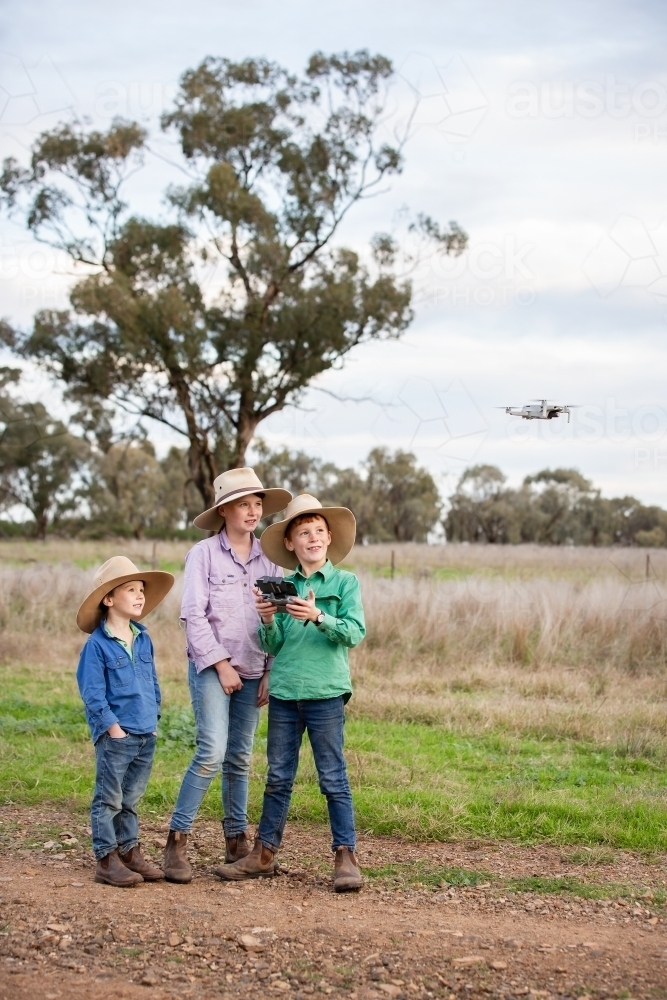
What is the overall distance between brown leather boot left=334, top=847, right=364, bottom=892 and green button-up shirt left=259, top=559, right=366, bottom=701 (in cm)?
69

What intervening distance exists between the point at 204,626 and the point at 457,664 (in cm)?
612

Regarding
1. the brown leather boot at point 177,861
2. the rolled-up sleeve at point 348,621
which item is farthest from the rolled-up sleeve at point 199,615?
the brown leather boot at point 177,861

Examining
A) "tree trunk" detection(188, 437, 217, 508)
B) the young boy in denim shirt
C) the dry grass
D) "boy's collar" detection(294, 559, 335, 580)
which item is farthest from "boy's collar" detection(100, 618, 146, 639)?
"tree trunk" detection(188, 437, 217, 508)

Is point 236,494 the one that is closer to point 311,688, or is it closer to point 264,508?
point 264,508

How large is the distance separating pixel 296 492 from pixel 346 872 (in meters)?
40.3

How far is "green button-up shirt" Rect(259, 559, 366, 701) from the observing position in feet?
15.2

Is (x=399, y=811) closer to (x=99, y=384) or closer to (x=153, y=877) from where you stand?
(x=153, y=877)

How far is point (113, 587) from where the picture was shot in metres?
4.82

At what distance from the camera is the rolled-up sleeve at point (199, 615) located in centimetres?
→ 471

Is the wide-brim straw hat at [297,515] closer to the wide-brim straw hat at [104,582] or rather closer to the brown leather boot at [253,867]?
the wide-brim straw hat at [104,582]

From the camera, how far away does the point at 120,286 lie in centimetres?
2336

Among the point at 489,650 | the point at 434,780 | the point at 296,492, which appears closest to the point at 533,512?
the point at 296,492

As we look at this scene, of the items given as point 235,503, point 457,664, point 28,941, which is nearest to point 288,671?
point 235,503

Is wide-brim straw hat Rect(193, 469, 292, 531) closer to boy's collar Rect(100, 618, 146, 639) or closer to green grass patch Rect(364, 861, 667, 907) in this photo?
boy's collar Rect(100, 618, 146, 639)
